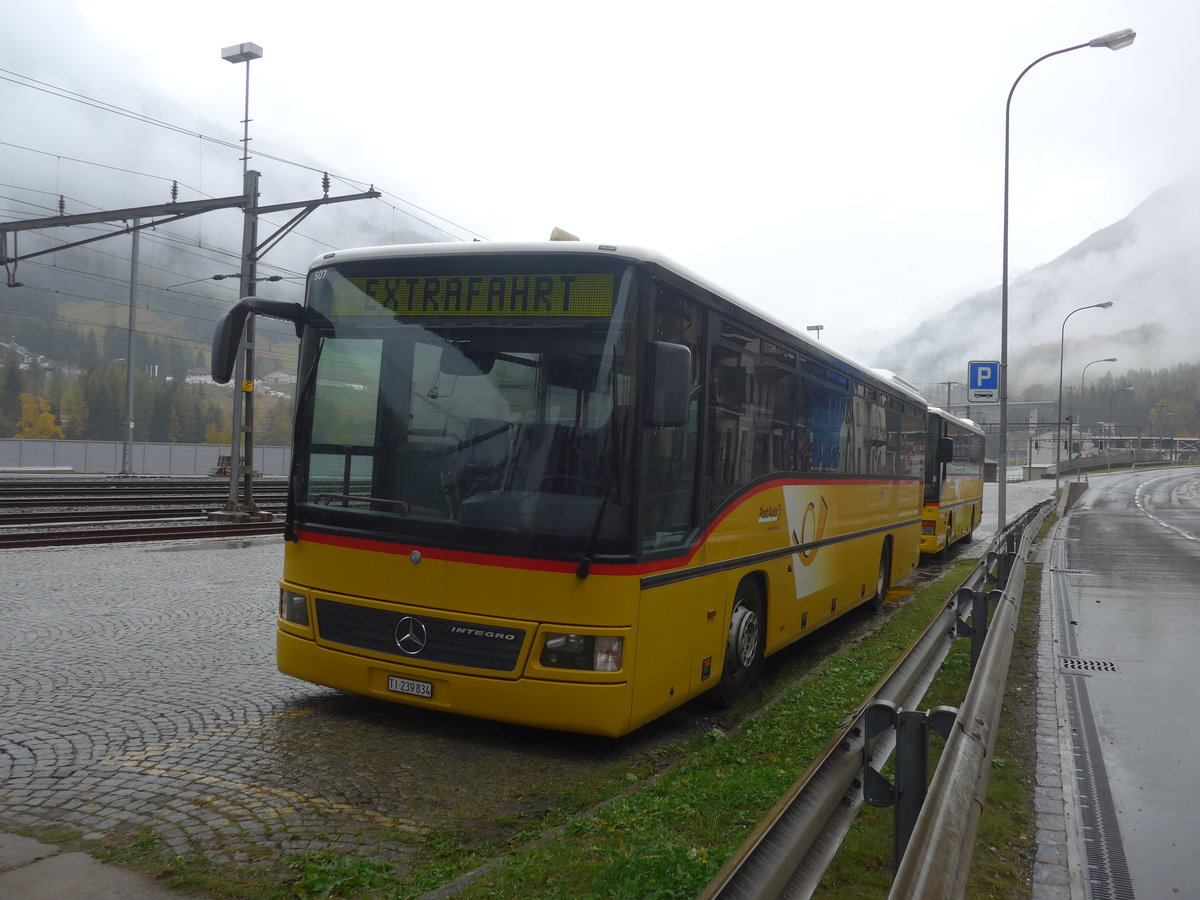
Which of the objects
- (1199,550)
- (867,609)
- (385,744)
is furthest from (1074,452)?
(385,744)

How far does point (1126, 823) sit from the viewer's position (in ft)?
17.4

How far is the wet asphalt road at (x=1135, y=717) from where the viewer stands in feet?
16.0

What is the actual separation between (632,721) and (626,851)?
1.49 meters

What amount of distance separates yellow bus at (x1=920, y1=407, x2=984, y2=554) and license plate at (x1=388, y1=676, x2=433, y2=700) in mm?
13757

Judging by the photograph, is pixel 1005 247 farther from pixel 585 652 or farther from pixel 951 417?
pixel 585 652

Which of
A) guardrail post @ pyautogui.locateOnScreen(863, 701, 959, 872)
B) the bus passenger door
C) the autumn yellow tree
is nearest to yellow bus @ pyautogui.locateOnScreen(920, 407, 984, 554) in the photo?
the bus passenger door

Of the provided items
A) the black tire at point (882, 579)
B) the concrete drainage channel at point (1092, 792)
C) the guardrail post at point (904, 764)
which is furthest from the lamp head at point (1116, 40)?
the guardrail post at point (904, 764)

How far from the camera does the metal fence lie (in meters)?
48.0

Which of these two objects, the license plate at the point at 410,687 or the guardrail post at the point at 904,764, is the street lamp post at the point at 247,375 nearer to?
the license plate at the point at 410,687

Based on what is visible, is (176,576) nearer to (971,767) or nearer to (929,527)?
(971,767)

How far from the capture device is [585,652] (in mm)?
5574

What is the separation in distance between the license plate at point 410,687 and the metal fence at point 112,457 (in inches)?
1729

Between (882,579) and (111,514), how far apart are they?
1616cm

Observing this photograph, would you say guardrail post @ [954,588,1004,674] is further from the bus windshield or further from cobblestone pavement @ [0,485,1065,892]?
the bus windshield
